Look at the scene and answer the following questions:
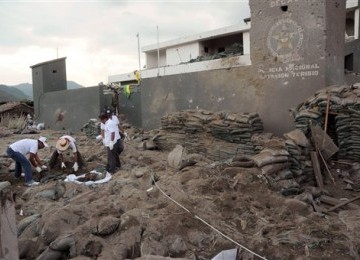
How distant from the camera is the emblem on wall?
8719 millimetres

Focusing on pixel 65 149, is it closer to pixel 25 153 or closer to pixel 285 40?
pixel 25 153

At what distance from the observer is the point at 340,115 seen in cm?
769

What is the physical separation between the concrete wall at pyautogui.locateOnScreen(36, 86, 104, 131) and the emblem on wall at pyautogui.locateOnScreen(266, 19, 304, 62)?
9.01m

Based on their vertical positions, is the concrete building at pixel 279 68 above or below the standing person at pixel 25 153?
above

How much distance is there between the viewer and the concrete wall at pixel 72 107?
16453 millimetres

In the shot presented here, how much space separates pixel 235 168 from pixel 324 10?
4.30 metres

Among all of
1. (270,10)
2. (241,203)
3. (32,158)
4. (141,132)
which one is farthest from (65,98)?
(241,203)

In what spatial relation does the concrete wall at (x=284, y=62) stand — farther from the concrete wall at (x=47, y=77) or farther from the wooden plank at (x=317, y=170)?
the concrete wall at (x=47, y=77)

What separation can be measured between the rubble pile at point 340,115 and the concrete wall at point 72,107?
10204 millimetres

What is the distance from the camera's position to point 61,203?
6367 millimetres

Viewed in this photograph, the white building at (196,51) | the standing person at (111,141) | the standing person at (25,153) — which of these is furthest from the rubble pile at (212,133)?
the white building at (196,51)

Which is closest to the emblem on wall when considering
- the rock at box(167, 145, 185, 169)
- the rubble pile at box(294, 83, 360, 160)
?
the rubble pile at box(294, 83, 360, 160)

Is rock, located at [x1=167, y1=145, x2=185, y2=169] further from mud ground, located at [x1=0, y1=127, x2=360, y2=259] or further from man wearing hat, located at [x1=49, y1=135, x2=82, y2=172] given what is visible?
man wearing hat, located at [x1=49, y1=135, x2=82, y2=172]

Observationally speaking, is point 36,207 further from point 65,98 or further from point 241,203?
point 65,98
